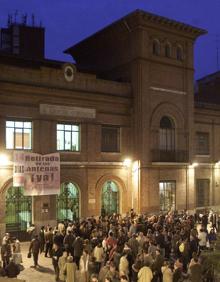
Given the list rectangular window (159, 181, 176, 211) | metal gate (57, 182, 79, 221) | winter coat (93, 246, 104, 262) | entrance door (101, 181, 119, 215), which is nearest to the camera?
winter coat (93, 246, 104, 262)

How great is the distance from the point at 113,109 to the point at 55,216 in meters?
7.89

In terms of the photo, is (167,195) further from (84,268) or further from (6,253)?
(84,268)

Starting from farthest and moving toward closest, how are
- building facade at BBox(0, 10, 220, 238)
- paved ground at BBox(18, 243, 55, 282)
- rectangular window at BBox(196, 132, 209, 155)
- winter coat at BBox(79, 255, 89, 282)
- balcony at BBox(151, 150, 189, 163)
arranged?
rectangular window at BBox(196, 132, 209, 155)
balcony at BBox(151, 150, 189, 163)
building facade at BBox(0, 10, 220, 238)
paved ground at BBox(18, 243, 55, 282)
winter coat at BBox(79, 255, 89, 282)

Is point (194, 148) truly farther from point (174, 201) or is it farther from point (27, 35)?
point (27, 35)

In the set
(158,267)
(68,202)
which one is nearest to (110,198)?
(68,202)

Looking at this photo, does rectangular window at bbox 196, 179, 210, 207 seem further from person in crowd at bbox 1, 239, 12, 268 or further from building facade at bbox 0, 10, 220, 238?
person in crowd at bbox 1, 239, 12, 268

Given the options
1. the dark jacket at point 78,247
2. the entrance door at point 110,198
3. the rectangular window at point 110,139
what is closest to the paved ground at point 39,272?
the dark jacket at point 78,247

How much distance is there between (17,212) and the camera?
23234 millimetres

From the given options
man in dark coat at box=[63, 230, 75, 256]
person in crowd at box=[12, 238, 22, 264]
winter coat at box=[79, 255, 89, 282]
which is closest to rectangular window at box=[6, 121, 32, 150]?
person in crowd at box=[12, 238, 22, 264]

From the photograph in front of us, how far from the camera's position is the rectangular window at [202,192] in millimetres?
32094

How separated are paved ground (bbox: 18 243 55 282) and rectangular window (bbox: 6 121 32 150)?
6804mm

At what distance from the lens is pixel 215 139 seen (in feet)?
112

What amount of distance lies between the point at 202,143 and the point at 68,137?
1268 cm

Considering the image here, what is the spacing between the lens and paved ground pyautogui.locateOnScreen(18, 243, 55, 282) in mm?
15920
